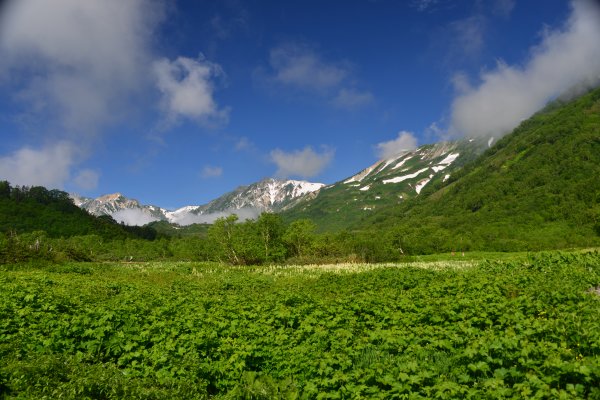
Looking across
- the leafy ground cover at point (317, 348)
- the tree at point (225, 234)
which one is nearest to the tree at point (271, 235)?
the tree at point (225, 234)

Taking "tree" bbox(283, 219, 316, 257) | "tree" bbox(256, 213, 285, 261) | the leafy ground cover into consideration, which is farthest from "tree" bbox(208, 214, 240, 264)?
the leafy ground cover

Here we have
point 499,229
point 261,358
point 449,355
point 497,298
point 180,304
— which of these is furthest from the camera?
point 499,229

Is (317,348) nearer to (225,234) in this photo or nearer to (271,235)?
(225,234)

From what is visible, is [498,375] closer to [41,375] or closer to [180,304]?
[41,375]

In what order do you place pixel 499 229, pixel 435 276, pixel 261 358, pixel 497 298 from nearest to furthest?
pixel 261 358
pixel 497 298
pixel 435 276
pixel 499 229

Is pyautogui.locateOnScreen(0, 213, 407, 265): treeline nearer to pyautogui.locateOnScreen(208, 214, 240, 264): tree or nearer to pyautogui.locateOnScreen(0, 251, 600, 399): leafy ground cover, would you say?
pyautogui.locateOnScreen(208, 214, 240, 264): tree

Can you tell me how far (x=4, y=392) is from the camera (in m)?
7.59

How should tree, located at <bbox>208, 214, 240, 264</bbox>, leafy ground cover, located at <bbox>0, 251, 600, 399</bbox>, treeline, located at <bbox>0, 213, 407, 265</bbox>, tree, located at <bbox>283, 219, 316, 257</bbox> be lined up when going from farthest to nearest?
1. tree, located at <bbox>283, 219, 316, 257</bbox>
2. tree, located at <bbox>208, 214, 240, 264</bbox>
3. treeline, located at <bbox>0, 213, 407, 265</bbox>
4. leafy ground cover, located at <bbox>0, 251, 600, 399</bbox>

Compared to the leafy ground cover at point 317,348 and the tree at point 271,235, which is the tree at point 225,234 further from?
the leafy ground cover at point 317,348

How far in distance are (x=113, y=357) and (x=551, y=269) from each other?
24.8 metres

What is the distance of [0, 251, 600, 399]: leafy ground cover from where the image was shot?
7.70m

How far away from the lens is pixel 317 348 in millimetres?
10750

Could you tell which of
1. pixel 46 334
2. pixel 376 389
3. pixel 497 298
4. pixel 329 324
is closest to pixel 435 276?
pixel 497 298

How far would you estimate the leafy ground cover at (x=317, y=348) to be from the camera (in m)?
7.70
